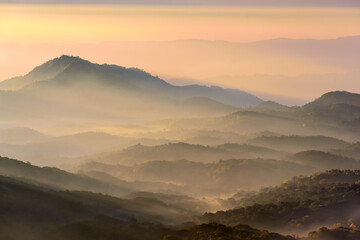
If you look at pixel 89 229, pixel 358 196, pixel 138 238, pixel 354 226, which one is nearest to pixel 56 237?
pixel 89 229

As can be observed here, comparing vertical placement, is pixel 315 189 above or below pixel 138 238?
above

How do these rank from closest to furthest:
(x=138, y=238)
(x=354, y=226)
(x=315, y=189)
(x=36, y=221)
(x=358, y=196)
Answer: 1. (x=138, y=238)
2. (x=36, y=221)
3. (x=354, y=226)
4. (x=358, y=196)
5. (x=315, y=189)

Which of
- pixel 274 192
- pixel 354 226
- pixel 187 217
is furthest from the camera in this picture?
pixel 274 192

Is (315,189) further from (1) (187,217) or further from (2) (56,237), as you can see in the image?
(2) (56,237)

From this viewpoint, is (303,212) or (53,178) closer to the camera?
(303,212)

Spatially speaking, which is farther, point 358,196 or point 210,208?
point 210,208

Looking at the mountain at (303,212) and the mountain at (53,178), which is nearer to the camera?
the mountain at (303,212)

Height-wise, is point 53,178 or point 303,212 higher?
point 53,178

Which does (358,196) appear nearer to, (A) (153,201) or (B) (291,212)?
(B) (291,212)

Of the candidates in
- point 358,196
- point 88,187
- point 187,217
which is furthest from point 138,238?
point 88,187

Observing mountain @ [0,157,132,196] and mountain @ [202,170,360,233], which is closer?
mountain @ [202,170,360,233]
